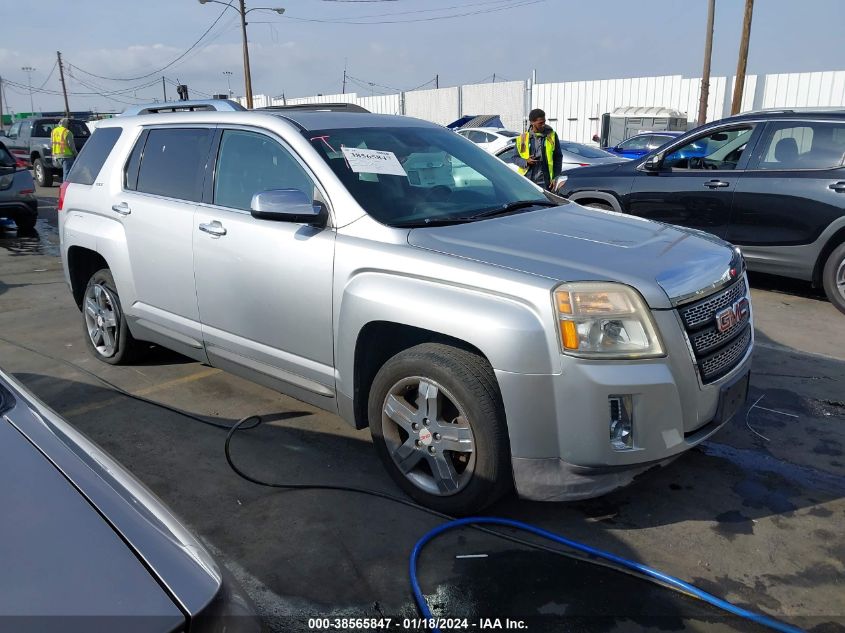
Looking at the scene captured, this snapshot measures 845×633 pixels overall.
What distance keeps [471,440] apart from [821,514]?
1.71 m

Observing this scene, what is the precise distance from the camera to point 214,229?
13.0 ft

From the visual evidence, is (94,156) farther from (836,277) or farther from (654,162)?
(836,277)

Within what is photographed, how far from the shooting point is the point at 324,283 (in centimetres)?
340

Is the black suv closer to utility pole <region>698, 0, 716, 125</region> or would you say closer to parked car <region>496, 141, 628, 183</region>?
parked car <region>496, 141, 628, 183</region>

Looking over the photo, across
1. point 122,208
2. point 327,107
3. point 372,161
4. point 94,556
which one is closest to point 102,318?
point 122,208

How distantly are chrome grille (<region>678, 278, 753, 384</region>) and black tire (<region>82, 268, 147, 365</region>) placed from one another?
12.5 ft

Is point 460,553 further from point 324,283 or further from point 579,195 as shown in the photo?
point 579,195

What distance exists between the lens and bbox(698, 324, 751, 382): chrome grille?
2.97m

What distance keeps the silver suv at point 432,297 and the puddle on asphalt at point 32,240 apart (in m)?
6.91

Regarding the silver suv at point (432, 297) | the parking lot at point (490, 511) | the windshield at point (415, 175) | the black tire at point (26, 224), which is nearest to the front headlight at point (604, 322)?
the silver suv at point (432, 297)

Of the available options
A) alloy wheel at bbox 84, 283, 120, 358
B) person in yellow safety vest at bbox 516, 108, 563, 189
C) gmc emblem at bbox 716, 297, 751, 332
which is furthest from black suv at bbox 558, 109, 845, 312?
A: alloy wheel at bbox 84, 283, 120, 358

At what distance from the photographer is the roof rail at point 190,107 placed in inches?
181

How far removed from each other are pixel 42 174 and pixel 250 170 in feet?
64.9

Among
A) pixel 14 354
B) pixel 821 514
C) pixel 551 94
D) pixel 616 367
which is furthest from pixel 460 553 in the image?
pixel 551 94
